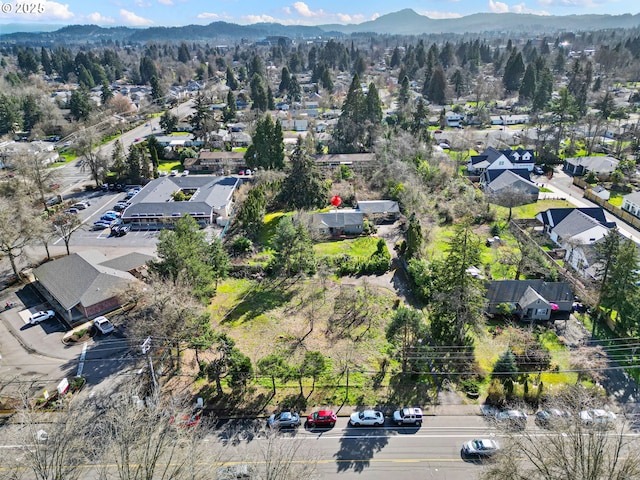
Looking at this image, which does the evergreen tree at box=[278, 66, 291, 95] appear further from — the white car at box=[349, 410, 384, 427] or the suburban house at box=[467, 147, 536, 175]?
the white car at box=[349, 410, 384, 427]

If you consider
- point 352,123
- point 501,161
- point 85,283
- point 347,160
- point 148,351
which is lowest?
point 148,351

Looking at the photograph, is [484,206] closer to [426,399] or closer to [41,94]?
[426,399]

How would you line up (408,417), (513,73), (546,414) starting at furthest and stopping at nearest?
1. (513,73)
2. (408,417)
3. (546,414)

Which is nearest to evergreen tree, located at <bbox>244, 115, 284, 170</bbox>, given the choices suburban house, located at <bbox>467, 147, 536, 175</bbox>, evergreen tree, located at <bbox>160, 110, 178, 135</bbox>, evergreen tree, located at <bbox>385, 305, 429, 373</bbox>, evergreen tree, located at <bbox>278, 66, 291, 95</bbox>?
suburban house, located at <bbox>467, 147, 536, 175</bbox>

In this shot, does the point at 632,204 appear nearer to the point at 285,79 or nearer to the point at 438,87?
the point at 438,87

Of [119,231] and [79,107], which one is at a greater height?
[79,107]

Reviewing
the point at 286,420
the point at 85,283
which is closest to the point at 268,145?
the point at 85,283
